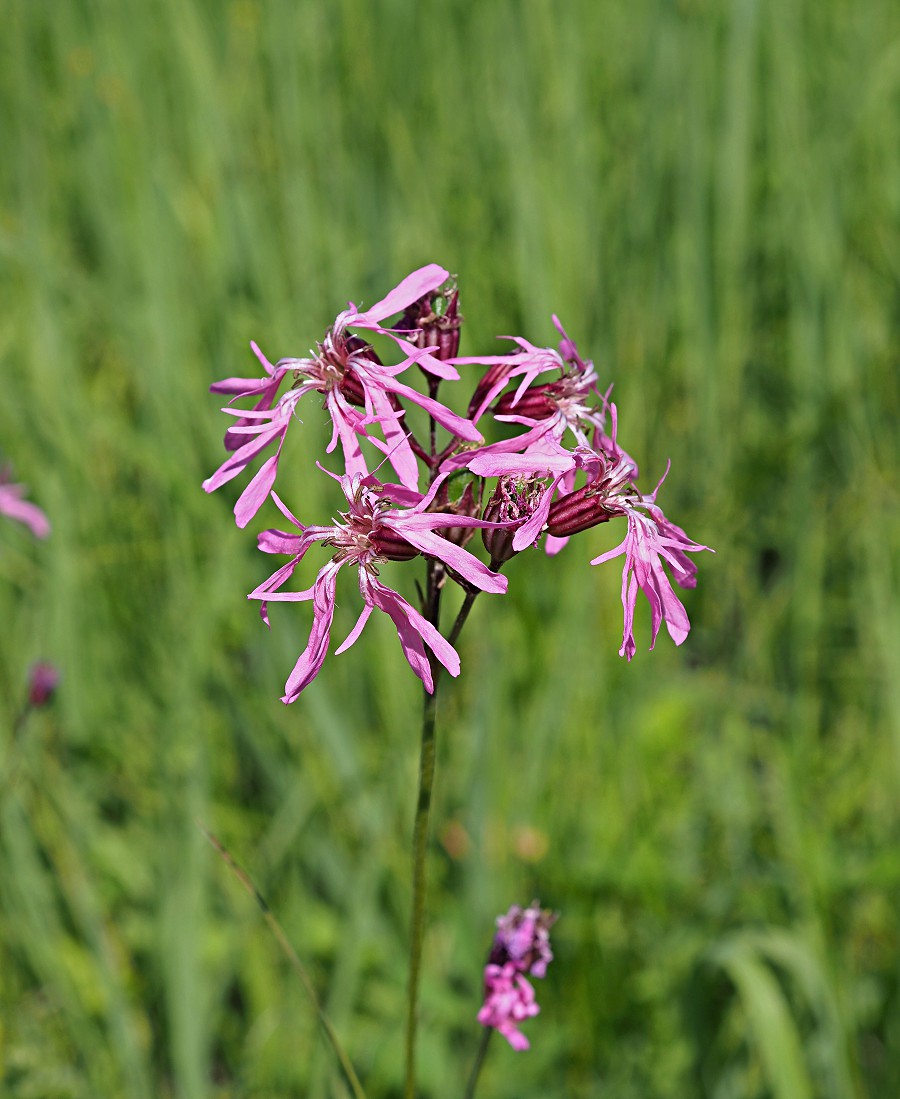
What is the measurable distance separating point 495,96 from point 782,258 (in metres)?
1.03

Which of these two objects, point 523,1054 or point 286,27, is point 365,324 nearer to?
point 523,1054

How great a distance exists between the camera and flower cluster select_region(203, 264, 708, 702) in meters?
1.04

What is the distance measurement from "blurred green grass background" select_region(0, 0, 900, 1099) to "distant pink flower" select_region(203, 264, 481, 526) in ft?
3.51

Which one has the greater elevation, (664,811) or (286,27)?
(286,27)

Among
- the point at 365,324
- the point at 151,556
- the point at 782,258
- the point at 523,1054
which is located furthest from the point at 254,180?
the point at 523,1054

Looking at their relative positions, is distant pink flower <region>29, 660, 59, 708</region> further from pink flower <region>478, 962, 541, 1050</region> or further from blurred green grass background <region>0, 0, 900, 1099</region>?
pink flower <region>478, 962, 541, 1050</region>

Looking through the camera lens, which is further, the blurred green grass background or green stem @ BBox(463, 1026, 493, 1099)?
the blurred green grass background

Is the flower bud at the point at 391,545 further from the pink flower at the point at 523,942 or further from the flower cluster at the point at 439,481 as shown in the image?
the pink flower at the point at 523,942

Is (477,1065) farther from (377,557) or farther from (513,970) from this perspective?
(377,557)

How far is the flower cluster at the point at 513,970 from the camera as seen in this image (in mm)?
1287

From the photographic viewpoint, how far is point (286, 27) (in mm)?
3238

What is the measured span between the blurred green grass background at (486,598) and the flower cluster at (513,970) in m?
0.54

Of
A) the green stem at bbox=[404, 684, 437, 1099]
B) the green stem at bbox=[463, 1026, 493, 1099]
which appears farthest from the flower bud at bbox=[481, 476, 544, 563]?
Answer: the green stem at bbox=[463, 1026, 493, 1099]

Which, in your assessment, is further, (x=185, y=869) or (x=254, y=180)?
(x=254, y=180)
